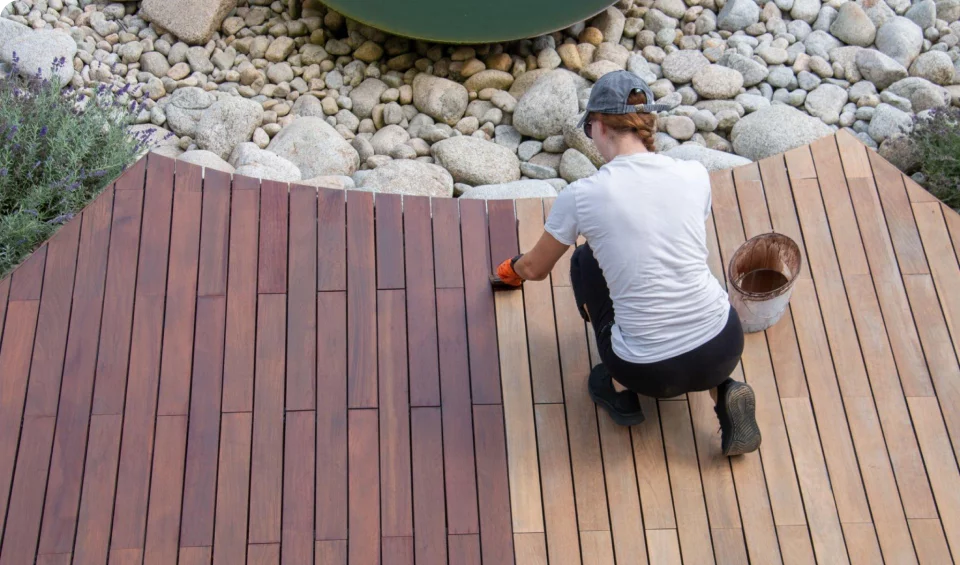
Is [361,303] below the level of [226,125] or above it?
above

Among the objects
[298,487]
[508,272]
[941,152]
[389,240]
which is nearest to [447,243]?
[389,240]

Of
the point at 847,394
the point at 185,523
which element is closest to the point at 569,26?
the point at 847,394

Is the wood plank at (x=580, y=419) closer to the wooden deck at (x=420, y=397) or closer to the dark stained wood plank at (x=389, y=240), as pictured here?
the wooden deck at (x=420, y=397)

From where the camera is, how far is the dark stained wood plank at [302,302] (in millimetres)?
3555

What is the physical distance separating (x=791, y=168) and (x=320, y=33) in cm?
293

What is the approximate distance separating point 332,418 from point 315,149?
1946 mm

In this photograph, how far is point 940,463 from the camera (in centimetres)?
342

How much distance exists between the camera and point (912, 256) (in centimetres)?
390

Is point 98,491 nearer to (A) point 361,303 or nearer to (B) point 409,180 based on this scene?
(A) point 361,303

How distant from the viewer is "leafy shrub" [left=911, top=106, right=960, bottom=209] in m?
4.42

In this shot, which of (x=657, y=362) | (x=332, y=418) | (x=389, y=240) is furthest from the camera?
(x=389, y=240)

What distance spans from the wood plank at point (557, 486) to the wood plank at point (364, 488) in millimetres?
581

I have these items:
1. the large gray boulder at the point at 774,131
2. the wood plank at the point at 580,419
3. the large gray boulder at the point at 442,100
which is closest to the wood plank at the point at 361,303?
the wood plank at the point at 580,419

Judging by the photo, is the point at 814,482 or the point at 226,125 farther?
the point at 226,125
